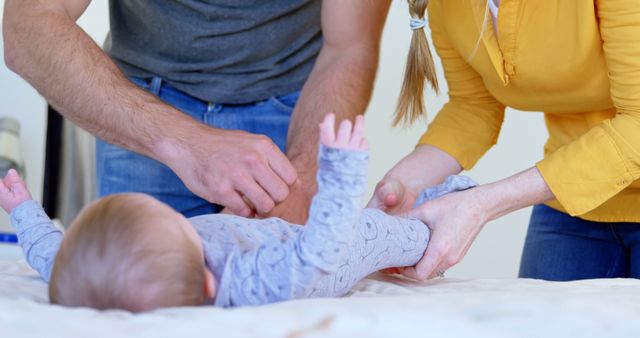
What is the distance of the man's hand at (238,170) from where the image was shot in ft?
4.77

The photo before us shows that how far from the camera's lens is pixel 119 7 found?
1.92 m

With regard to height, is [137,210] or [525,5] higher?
[525,5]

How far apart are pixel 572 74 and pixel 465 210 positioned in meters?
0.29

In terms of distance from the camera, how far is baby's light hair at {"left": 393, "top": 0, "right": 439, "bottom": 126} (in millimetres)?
1566

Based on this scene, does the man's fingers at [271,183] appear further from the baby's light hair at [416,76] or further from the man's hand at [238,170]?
the baby's light hair at [416,76]

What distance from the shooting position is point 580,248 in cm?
174

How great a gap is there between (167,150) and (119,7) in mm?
510

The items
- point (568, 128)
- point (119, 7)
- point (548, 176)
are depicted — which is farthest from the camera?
point (119, 7)

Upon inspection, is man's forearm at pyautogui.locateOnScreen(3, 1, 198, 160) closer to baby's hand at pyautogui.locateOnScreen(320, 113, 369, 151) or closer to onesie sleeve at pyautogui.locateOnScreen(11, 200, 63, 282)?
onesie sleeve at pyautogui.locateOnScreen(11, 200, 63, 282)

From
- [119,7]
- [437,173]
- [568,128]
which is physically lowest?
[437,173]

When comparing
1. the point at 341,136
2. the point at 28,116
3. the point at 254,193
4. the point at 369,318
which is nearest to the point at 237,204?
the point at 254,193

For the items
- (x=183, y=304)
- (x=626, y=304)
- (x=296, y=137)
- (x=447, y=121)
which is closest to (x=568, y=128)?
(x=447, y=121)

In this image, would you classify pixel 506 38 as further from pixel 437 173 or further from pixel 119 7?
pixel 119 7

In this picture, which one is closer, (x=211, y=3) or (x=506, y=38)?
(x=506, y=38)
